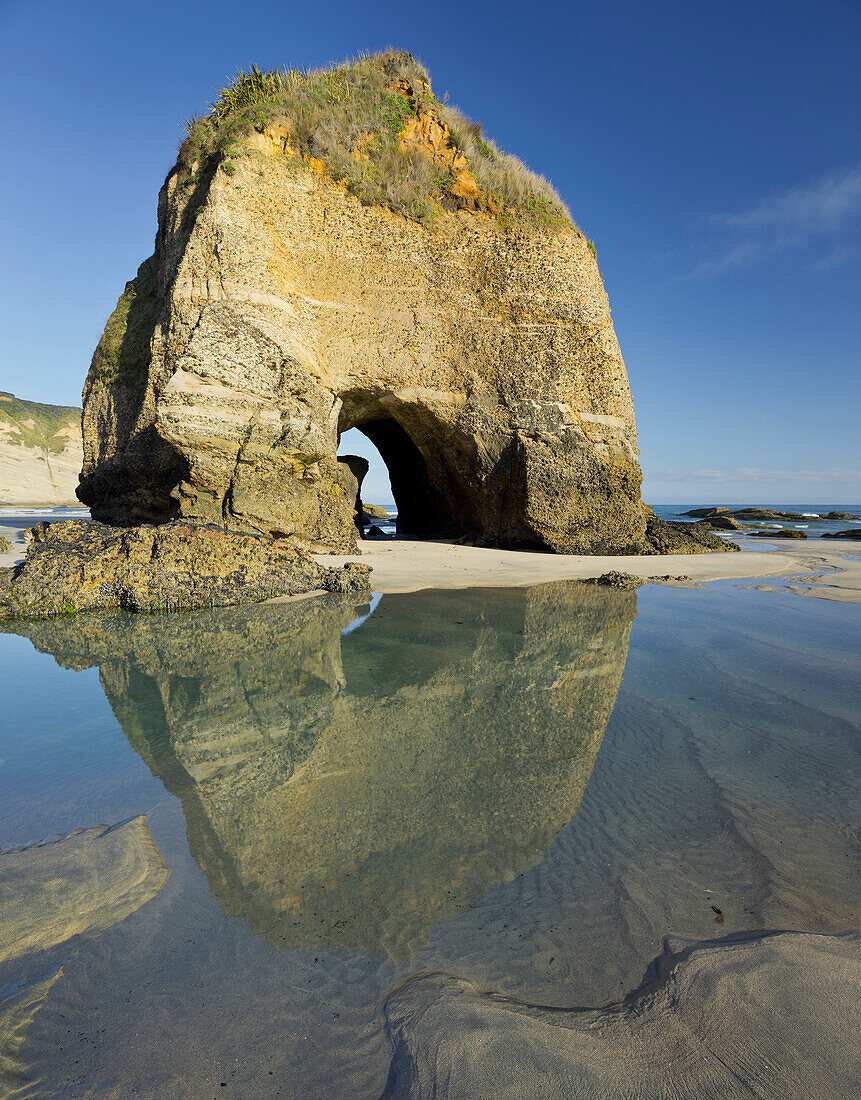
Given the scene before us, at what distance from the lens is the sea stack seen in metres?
10.5

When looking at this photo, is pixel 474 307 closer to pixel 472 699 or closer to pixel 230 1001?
pixel 472 699

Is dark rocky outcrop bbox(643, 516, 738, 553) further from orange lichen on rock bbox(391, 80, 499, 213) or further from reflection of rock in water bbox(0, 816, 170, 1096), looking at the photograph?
reflection of rock in water bbox(0, 816, 170, 1096)

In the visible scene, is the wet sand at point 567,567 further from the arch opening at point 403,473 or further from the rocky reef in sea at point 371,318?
the arch opening at point 403,473

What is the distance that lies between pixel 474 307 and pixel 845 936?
13328 millimetres

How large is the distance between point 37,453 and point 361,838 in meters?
60.5

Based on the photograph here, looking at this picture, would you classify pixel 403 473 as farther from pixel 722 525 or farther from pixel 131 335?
pixel 722 525

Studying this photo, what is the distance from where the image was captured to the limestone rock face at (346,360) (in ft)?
33.4

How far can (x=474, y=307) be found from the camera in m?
12.8

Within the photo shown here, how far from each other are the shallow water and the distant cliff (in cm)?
5088

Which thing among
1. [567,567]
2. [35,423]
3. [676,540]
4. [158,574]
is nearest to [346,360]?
[567,567]

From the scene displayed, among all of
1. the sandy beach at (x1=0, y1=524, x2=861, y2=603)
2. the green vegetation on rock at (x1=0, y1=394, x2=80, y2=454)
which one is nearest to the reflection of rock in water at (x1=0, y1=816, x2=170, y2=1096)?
the sandy beach at (x1=0, y1=524, x2=861, y2=603)

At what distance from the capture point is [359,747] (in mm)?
2855

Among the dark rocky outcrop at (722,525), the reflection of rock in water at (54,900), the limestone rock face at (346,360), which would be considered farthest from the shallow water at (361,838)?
the dark rocky outcrop at (722,525)

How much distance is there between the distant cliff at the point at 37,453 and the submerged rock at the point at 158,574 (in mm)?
46113
